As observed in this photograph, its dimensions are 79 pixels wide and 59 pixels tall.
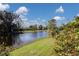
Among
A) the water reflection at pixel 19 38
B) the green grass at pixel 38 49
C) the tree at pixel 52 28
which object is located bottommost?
the green grass at pixel 38 49

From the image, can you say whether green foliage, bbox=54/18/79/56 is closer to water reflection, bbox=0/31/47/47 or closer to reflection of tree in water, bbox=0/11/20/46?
water reflection, bbox=0/31/47/47

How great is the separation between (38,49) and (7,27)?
0.43m

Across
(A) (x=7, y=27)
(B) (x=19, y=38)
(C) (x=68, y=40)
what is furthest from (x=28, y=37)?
(C) (x=68, y=40)

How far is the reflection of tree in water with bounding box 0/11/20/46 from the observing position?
382 cm

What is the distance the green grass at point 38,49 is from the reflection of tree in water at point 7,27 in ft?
0.50

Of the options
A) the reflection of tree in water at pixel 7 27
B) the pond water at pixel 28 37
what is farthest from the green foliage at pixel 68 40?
the reflection of tree in water at pixel 7 27

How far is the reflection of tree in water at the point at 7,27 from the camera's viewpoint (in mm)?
3818

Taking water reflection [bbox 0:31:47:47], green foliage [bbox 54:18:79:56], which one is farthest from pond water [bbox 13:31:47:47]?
green foliage [bbox 54:18:79:56]

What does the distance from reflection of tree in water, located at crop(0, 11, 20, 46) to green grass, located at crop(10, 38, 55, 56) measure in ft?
0.50

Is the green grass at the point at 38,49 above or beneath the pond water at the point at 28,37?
beneath

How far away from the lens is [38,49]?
12.5ft

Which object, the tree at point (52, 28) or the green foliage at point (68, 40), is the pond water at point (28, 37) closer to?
the tree at point (52, 28)

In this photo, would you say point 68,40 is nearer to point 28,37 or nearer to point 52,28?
point 52,28

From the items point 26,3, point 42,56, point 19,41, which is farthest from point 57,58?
point 26,3
